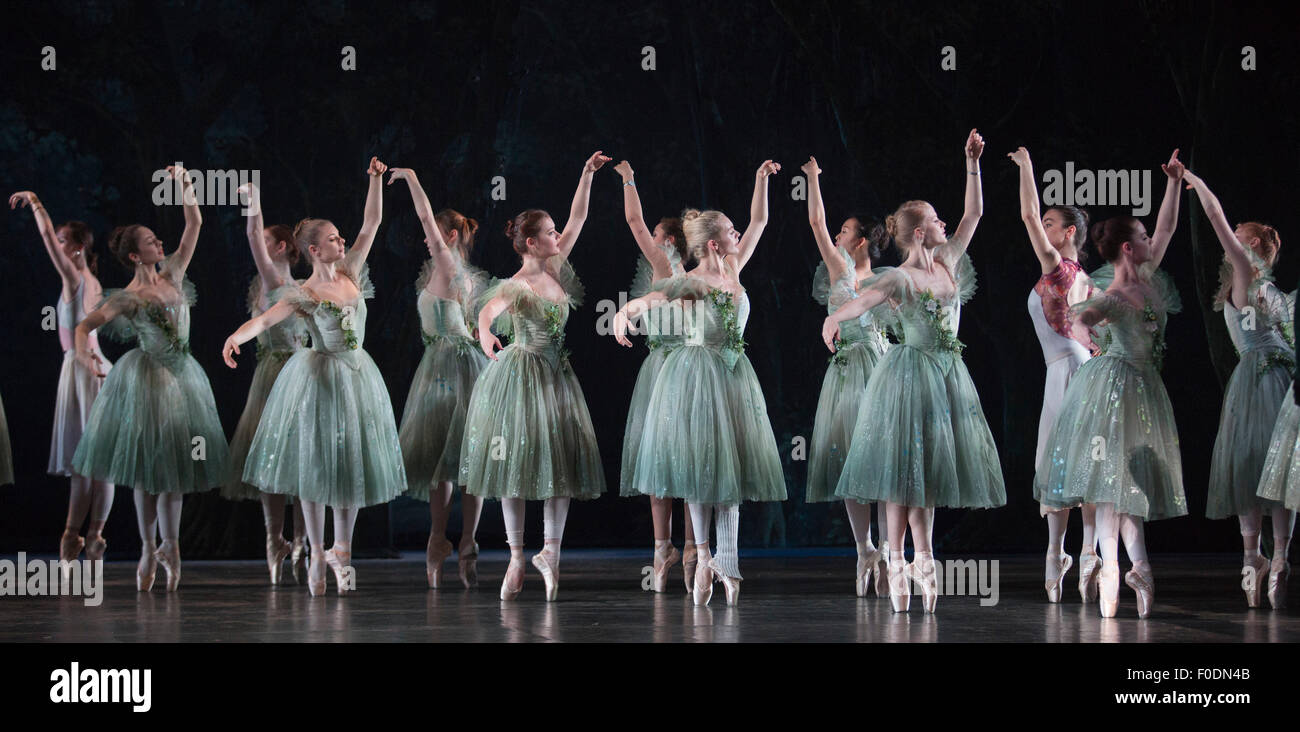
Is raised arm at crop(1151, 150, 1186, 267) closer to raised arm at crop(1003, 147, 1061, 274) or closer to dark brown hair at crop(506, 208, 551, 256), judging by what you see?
raised arm at crop(1003, 147, 1061, 274)

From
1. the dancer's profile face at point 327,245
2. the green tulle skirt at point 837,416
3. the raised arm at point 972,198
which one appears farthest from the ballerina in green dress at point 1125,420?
the dancer's profile face at point 327,245

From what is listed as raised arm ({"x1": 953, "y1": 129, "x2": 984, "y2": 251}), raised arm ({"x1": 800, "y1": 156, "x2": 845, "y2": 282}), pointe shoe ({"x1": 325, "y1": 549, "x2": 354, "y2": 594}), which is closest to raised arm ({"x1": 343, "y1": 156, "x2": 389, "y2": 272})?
pointe shoe ({"x1": 325, "y1": 549, "x2": 354, "y2": 594})

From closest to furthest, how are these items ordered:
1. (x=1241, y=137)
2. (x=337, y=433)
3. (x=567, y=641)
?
(x=567, y=641) < (x=337, y=433) < (x=1241, y=137)

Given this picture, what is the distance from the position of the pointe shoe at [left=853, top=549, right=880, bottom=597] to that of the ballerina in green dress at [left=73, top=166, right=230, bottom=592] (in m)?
2.66

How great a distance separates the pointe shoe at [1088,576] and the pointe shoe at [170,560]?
3537 mm

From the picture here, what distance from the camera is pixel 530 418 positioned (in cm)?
532

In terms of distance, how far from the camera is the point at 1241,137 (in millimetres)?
7641

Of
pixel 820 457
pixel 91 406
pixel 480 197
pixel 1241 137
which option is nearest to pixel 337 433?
pixel 91 406

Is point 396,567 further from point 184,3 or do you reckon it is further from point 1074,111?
point 1074,111

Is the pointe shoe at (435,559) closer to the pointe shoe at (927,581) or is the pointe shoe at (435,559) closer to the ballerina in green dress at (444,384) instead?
the ballerina in green dress at (444,384)

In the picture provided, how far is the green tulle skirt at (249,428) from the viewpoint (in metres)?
6.22

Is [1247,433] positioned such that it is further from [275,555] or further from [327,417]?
[275,555]
